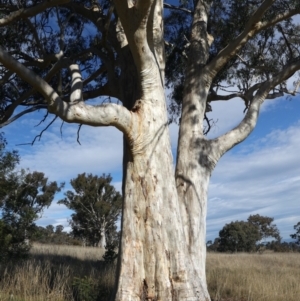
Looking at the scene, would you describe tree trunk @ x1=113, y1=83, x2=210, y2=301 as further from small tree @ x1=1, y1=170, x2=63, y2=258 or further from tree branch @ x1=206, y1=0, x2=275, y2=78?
small tree @ x1=1, y1=170, x2=63, y2=258

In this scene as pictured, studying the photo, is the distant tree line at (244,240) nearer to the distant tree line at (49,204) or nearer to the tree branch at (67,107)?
the distant tree line at (49,204)

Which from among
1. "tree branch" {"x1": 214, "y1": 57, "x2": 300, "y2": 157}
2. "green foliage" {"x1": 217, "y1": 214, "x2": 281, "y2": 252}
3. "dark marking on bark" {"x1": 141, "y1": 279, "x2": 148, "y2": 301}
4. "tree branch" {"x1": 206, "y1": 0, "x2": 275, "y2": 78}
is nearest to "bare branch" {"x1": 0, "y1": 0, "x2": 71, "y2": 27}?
"tree branch" {"x1": 206, "y1": 0, "x2": 275, "y2": 78}

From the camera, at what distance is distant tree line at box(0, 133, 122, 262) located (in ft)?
32.1

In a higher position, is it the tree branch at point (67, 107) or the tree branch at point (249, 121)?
the tree branch at point (249, 121)

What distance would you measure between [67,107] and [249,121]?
3087 millimetres

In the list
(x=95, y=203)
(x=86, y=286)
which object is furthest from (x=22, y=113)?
(x=95, y=203)

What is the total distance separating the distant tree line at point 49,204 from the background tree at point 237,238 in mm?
7547

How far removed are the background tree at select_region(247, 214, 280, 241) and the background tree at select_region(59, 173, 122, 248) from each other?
41.1ft

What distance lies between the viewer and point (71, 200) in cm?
3238

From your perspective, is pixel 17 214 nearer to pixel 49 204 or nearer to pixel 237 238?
pixel 49 204

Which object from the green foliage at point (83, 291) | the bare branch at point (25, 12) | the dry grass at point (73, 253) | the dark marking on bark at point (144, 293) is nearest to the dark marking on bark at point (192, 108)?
the bare branch at point (25, 12)

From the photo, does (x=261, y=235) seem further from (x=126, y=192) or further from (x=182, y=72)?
(x=126, y=192)

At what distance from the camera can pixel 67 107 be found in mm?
5250

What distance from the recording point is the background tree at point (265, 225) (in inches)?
1571
